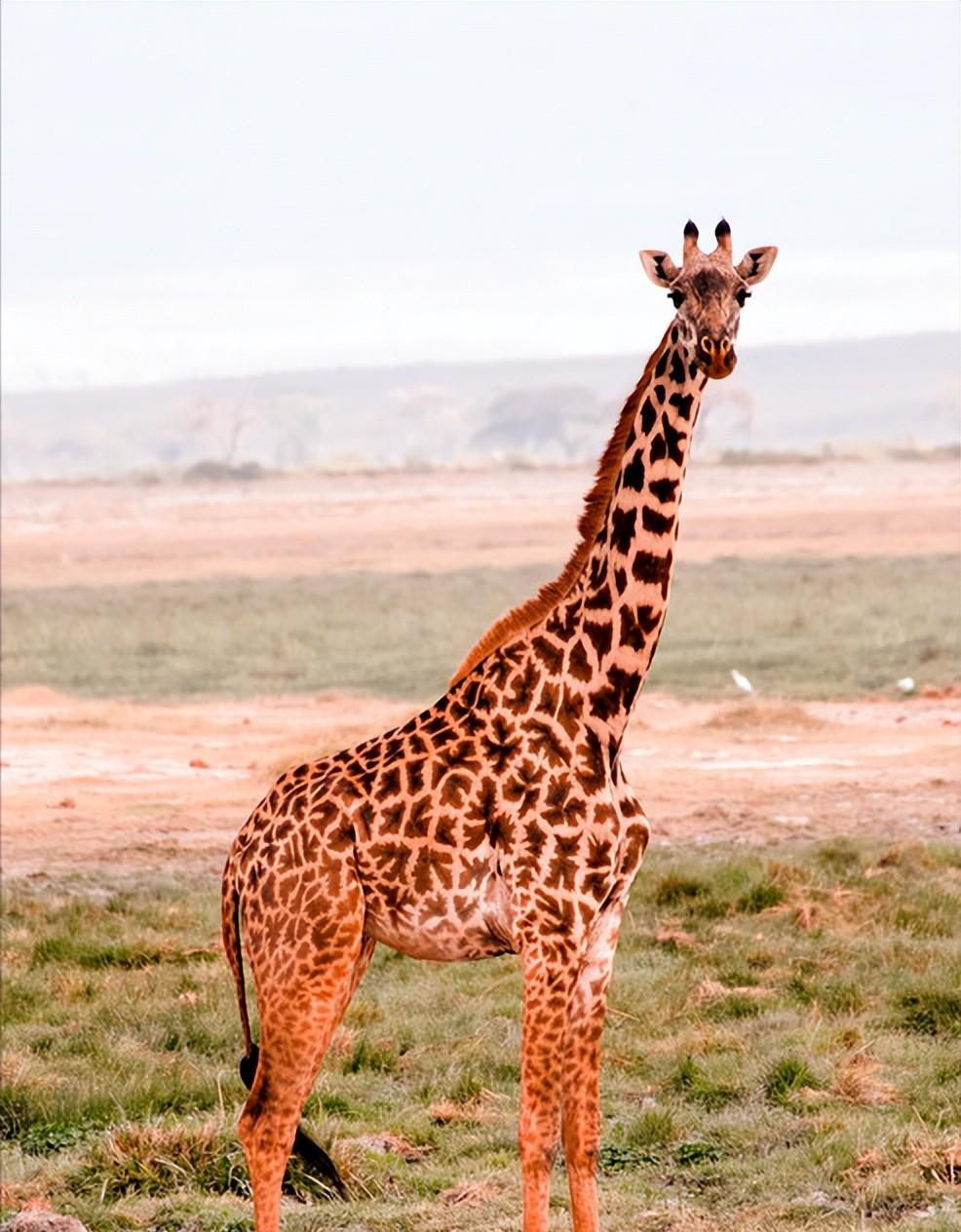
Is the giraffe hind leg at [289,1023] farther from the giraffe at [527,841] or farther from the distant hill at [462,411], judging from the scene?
the distant hill at [462,411]

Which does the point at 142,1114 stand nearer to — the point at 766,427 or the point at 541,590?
the point at 541,590

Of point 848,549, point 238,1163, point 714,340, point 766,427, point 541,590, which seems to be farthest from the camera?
point 766,427

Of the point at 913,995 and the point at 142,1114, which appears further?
the point at 913,995

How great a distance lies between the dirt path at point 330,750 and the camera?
56.3 ft

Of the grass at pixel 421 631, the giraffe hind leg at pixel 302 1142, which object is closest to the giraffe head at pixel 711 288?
the giraffe hind leg at pixel 302 1142

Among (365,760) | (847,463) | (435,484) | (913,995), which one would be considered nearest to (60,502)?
(435,484)

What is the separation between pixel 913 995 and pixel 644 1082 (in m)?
1.87

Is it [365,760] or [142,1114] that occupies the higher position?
[365,760]

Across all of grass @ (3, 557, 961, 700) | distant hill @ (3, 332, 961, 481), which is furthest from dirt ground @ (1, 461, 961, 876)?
distant hill @ (3, 332, 961, 481)

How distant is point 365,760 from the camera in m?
6.10

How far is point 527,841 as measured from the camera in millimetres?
5816

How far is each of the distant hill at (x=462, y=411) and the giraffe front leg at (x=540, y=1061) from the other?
111987 millimetres

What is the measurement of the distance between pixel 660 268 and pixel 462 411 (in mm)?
137119

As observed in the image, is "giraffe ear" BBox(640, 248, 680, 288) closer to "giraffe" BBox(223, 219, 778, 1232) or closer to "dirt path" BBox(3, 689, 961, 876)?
"giraffe" BBox(223, 219, 778, 1232)
